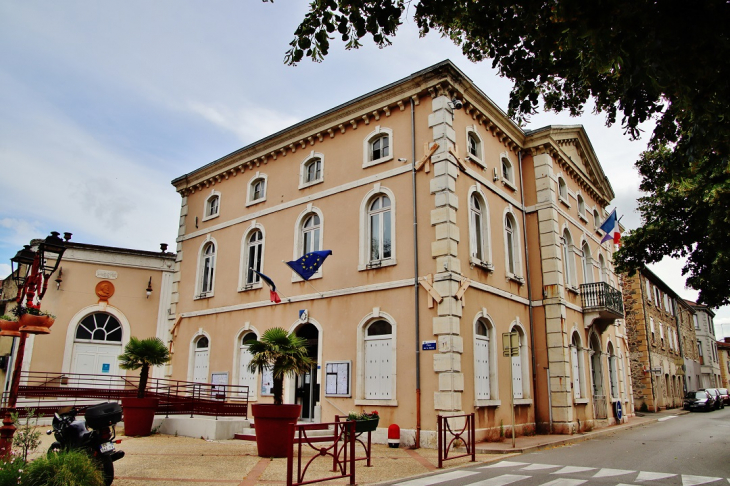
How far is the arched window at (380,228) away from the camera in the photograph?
14.9 meters

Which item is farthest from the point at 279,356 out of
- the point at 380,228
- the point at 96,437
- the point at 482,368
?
the point at 482,368

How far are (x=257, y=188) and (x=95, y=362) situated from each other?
27.4 ft

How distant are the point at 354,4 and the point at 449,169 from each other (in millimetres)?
8554

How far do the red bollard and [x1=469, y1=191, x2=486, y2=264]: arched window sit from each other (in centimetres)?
502

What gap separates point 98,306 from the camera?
19719 millimetres

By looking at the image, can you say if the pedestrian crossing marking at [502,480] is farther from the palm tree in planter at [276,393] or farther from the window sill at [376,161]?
the window sill at [376,161]

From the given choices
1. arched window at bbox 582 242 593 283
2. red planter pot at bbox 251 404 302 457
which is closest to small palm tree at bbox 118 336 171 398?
red planter pot at bbox 251 404 302 457

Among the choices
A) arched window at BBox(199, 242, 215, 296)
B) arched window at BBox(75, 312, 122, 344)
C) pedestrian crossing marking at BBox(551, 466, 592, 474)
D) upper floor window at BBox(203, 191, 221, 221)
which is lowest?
pedestrian crossing marking at BBox(551, 466, 592, 474)


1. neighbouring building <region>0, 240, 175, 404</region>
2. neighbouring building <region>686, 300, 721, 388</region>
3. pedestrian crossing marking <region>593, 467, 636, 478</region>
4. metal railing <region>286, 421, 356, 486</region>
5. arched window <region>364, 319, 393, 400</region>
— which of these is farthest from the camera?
neighbouring building <region>686, 300, 721, 388</region>

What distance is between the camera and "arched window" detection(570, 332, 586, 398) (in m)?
17.2

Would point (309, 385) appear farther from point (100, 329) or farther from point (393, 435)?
point (100, 329)

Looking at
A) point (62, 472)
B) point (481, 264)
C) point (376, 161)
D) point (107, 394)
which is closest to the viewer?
point (62, 472)

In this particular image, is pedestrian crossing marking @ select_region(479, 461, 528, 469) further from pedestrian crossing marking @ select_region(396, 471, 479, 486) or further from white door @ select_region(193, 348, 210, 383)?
white door @ select_region(193, 348, 210, 383)

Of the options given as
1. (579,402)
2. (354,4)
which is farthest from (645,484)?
(579,402)
